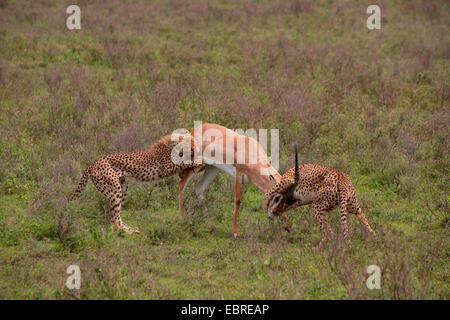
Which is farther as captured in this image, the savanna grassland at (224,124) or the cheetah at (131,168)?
the cheetah at (131,168)

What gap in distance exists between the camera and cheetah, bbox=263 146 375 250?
6.47m

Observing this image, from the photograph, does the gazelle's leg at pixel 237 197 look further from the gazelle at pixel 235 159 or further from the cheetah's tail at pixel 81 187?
the cheetah's tail at pixel 81 187

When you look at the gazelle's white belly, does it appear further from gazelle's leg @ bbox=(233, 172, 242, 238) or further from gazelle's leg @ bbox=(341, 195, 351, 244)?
gazelle's leg @ bbox=(341, 195, 351, 244)

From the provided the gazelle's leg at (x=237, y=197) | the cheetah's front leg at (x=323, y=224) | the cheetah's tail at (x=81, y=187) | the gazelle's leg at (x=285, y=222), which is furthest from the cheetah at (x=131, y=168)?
the cheetah's front leg at (x=323, y=224)

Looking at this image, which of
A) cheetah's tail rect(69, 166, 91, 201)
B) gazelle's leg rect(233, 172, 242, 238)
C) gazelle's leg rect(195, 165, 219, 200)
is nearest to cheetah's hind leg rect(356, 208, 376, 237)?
gazelle's leg rect(233, 172, 242, 238)

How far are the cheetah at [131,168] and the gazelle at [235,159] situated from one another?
0.17 meters

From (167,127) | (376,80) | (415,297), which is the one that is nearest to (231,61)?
(376,80)

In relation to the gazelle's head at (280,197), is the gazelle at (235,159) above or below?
above

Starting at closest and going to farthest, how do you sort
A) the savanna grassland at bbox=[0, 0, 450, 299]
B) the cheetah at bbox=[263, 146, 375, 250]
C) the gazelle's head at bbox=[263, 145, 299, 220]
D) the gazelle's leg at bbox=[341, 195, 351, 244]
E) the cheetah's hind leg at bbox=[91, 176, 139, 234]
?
1. the savanna grassland at bbox=[0, 0, 450, 299]
2. the gazelle's leg at bbox=[341, 195, 351, 244]
3. the cheetah at bbox=[263, 146, 375, 250]
4. the gazelle's head at bbox=[263, 145, 299, 220]
5. the cheetah's hind leg at bbox=[91, 176, 139, 234]

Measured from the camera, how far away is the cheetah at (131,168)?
7.08 meters

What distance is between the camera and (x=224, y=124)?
1041 centimetres

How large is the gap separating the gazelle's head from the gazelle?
0.26 meters

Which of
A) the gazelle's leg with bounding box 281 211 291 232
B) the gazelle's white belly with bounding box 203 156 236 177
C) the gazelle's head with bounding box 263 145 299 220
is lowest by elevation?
the gazelle's leg with bounding box 281 211 291 232

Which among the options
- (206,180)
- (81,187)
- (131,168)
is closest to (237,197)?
(206,180)
